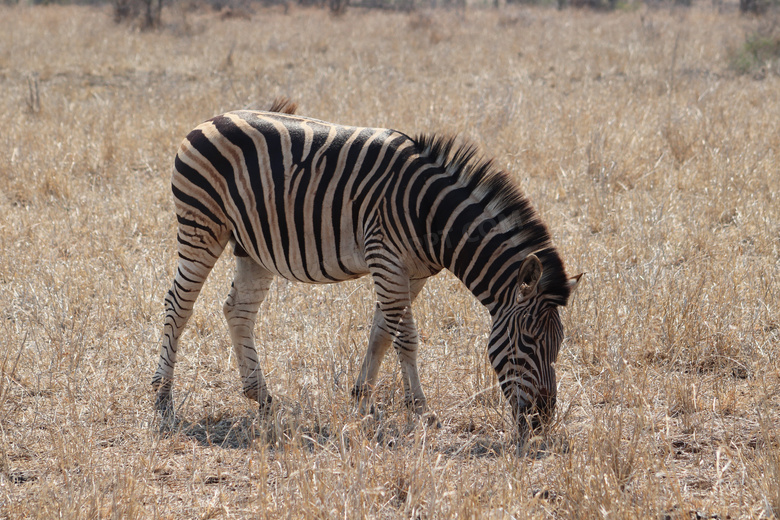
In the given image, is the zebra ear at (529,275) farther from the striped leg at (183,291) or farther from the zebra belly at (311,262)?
the striped leg at (183,291)

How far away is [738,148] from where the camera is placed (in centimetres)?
811

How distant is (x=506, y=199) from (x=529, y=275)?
46cm

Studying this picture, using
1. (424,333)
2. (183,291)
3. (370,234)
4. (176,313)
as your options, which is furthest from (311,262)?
(424,333)

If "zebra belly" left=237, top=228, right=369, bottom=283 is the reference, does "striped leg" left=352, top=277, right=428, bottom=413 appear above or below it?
below

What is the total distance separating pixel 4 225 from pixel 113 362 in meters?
2.77

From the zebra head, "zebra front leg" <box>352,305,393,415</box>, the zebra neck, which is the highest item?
the zebra neck

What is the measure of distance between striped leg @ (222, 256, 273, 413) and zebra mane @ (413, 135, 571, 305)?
4.71ft

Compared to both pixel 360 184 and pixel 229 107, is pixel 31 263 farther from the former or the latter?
pixel 229 107

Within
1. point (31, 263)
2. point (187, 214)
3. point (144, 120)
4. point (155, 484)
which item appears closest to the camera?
point (155, 484)

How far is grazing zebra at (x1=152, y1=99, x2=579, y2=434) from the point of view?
349 cm

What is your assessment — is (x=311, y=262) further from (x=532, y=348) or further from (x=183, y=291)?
(x=532, y=348)

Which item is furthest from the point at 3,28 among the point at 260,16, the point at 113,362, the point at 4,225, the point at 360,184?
the point at 360,184

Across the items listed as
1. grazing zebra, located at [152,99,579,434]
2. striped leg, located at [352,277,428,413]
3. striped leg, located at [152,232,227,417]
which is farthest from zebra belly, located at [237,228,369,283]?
striped leg, located at [152,232,227,417]

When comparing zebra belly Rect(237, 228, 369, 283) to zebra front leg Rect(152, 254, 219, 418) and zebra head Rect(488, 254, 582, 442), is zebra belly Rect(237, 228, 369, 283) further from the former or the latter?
zebra head Rect(488, 254, 582, 442)
